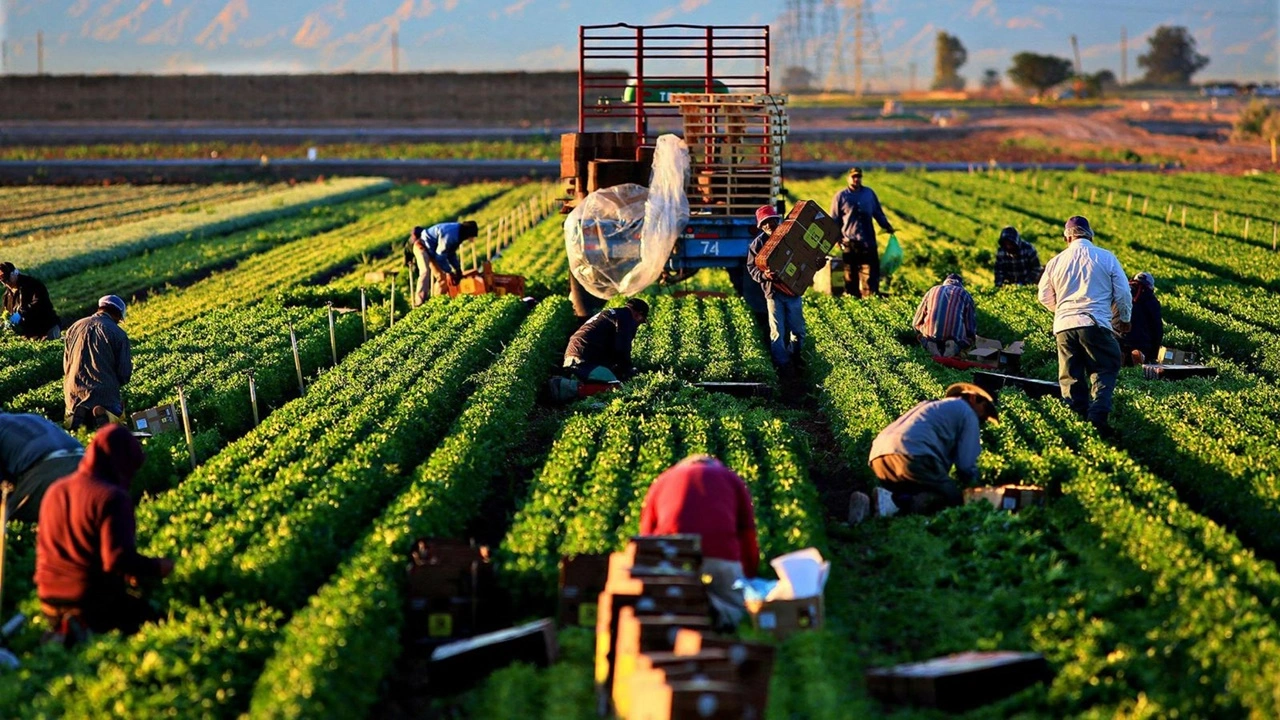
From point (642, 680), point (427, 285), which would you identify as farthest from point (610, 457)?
point (427, 285)

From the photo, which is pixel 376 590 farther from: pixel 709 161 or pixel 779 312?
pixel 709 161

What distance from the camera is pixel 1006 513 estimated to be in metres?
11.9

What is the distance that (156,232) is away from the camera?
131 ft

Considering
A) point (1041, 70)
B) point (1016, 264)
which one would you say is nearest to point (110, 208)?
point (1016, 264)

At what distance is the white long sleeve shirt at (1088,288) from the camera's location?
604 inches

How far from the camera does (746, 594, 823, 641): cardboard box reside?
31.6 feet

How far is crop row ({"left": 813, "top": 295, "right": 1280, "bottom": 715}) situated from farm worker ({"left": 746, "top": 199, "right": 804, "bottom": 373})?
166 inches

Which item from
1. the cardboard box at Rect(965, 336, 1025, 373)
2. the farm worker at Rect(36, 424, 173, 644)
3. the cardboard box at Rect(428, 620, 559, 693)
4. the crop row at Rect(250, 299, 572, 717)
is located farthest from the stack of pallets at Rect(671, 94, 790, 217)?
the cardboard box at Rect(428, 620, 559, 693)

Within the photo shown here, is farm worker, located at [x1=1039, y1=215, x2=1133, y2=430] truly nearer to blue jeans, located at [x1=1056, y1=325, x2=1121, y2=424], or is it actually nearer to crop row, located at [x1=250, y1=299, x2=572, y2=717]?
blue jeans, located at [x1=1056, y1=325, x2=1121, y2=424]

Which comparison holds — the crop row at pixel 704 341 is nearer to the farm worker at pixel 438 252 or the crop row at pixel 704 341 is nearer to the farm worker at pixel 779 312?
the farm worker at pixel 779 312

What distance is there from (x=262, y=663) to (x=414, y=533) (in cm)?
205

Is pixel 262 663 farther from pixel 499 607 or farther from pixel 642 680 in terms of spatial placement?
pixel 642 680

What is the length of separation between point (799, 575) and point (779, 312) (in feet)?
31.6

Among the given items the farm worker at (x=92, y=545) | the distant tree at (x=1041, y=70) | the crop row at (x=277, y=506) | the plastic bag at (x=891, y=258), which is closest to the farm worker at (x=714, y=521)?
the crop row at (x=277, y=506)
